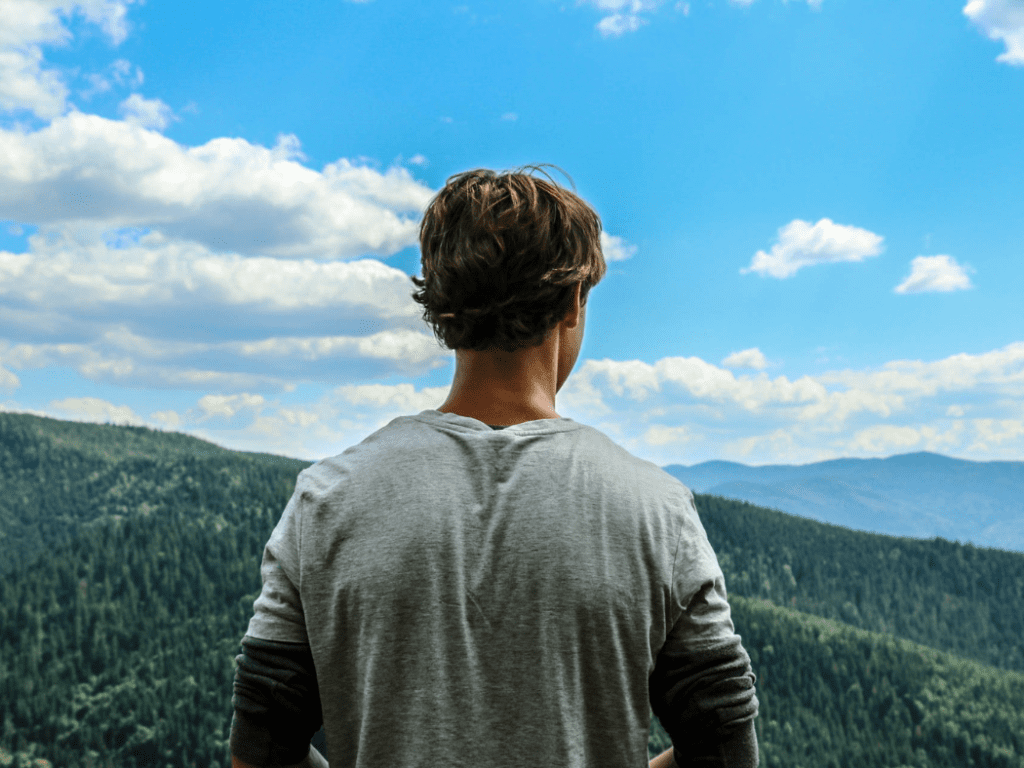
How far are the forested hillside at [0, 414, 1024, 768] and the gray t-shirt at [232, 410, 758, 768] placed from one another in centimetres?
9183

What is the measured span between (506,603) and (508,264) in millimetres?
1109

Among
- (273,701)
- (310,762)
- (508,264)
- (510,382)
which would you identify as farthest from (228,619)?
(508,264)

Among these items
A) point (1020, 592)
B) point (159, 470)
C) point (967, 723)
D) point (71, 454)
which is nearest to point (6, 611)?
point (159, 470)

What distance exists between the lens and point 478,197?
2777mm

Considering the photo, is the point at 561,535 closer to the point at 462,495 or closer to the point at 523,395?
the point at 462,495

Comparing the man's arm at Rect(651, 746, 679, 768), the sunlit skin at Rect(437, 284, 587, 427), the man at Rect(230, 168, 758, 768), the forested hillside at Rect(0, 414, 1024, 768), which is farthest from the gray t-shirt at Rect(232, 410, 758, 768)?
the forested hillside at Rect(0, 414, 1024, 768)

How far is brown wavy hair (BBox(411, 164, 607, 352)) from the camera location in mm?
2688

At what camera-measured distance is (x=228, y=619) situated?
108 meters

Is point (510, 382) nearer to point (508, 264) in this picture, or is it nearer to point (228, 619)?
point (508, 264)

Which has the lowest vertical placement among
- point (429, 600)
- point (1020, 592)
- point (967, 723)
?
point (967, 723)

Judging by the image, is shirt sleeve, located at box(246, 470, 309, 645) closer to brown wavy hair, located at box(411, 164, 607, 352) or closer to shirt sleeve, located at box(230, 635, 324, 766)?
shirt sleeve, located at box(230, 635, 324, 766)

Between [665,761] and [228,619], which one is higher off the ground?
[665,761]

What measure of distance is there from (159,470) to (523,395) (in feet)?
532

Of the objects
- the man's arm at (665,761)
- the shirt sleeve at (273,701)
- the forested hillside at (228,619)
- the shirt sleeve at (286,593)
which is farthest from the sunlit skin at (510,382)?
the forested hillside at (228,619)
